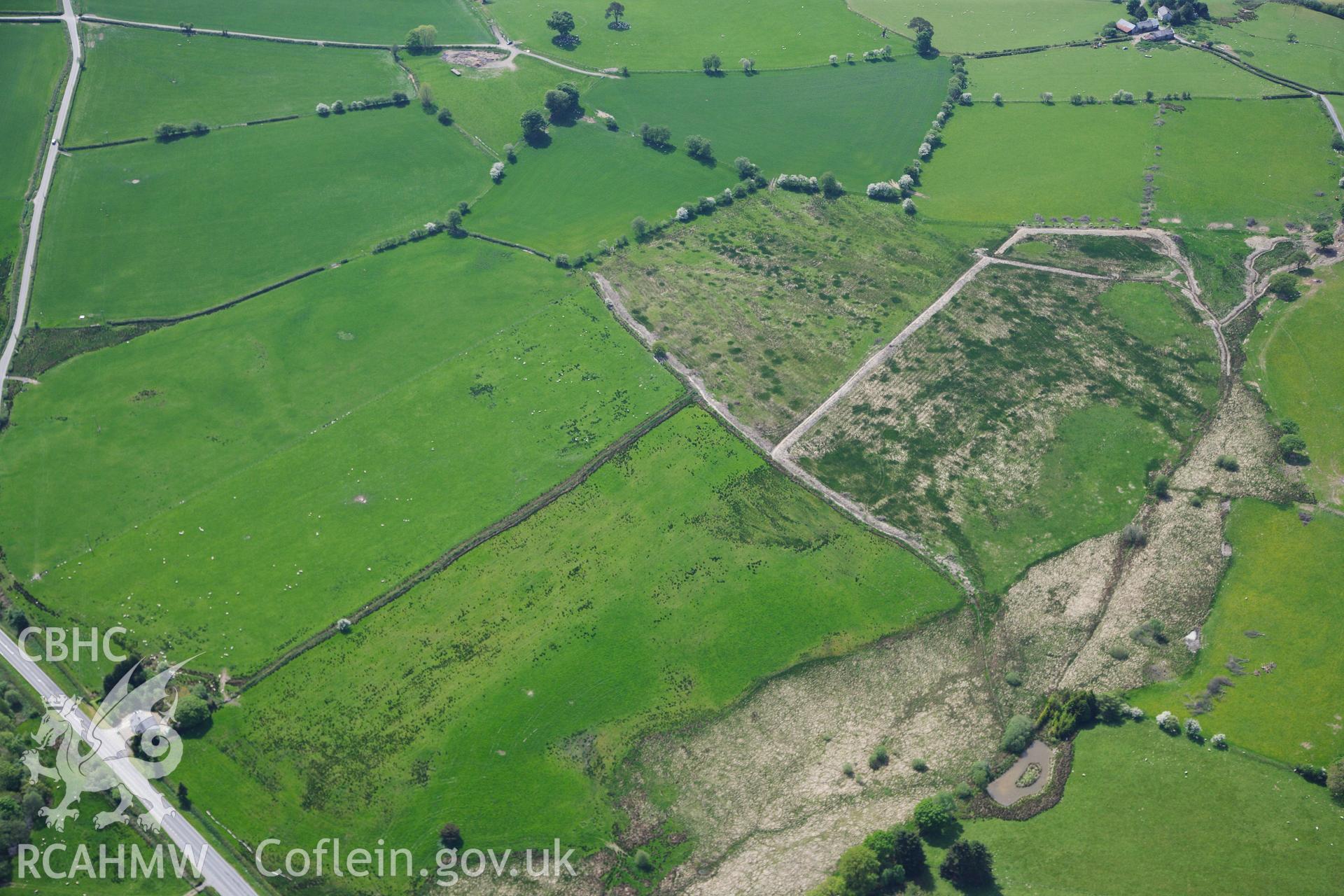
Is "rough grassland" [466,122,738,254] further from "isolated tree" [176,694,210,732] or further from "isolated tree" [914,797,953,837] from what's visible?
"isolated tree" [914,797,953,837]

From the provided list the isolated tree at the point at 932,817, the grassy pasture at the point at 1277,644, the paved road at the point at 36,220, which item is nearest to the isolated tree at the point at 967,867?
the isolated tree at the point at 932,817

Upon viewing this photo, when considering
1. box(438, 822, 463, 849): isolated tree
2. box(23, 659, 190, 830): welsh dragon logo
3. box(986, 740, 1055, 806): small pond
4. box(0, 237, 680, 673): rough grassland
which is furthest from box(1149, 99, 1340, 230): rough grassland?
box(23, 659, 190, 830): welsh dragon logo

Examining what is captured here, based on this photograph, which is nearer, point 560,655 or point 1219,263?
point 560,655

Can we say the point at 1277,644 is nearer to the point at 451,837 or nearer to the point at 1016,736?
the point at 1016,736

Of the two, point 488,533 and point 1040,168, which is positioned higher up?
point 1040,168

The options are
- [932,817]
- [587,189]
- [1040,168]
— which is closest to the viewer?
[932,817]

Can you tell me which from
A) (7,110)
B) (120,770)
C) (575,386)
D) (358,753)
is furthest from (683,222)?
(7,110)

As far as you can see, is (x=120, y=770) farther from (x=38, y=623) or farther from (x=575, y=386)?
(x=575, y=386)

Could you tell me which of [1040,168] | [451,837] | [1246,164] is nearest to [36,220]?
[451,837]
